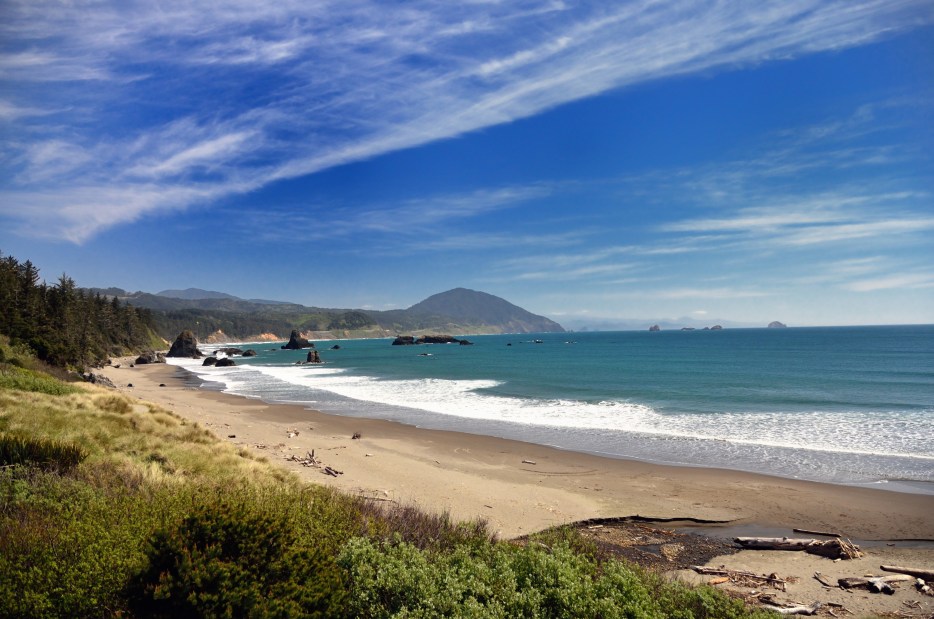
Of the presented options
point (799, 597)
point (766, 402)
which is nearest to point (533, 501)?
point (799, 597)

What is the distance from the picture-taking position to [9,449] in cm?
784

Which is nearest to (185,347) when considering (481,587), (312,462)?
(312,462)

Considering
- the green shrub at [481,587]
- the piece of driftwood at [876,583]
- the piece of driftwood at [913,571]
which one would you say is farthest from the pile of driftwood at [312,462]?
the piece of driftwood at [913,571]

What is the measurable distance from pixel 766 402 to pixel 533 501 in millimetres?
23223

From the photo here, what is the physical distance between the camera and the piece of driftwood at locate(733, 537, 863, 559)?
8.73 m

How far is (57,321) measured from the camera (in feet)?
165

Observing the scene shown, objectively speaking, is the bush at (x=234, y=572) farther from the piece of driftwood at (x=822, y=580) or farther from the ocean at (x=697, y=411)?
the ocean at (x=697, y=411)

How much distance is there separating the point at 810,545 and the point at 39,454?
13.1 m

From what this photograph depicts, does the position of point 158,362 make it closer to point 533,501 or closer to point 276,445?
point 276,445

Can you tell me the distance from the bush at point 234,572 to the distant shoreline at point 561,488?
16.6ft

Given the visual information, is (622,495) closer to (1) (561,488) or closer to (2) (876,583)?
(1) (561,488)

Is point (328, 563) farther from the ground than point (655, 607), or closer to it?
farther from the ground

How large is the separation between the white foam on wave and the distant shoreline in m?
5.43

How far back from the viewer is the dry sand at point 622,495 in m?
8.63
